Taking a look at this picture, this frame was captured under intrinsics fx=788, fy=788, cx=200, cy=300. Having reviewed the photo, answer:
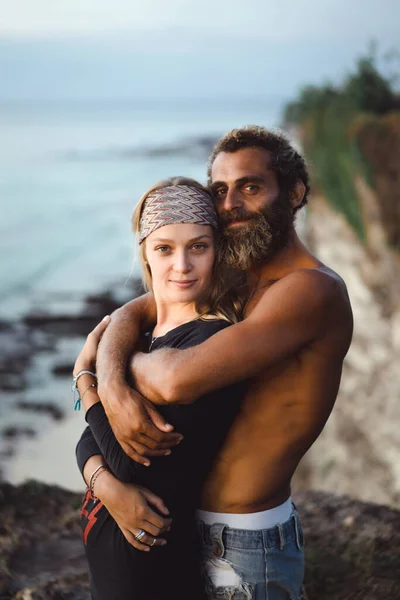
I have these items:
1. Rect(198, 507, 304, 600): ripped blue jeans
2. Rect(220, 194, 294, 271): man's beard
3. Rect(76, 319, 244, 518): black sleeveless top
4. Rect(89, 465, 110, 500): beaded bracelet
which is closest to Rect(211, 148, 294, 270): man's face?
Result: Rect(220, 194, 294, 271): man's beard

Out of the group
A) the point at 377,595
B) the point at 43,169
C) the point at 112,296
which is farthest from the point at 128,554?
the point at 43,169

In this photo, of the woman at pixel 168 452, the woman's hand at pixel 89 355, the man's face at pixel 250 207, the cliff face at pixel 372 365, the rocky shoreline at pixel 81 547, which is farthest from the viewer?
the cliff face at pixel 372 365

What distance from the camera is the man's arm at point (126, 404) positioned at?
252 cm

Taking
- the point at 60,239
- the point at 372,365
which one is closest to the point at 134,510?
the point at 372,365

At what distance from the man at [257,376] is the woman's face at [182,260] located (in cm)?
11

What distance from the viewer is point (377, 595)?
378 centimetres

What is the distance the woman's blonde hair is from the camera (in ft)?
9.02

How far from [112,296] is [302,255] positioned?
43.7ft

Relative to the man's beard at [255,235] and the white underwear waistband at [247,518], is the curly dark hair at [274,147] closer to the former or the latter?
the man's beard at [255,235]

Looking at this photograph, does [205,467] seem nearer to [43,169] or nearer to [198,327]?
[198,327]

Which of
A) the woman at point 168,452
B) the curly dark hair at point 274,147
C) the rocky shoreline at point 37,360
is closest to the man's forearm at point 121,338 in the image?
the woman at point 168,452

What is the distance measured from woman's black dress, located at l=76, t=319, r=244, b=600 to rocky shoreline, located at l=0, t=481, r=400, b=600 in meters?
0.97

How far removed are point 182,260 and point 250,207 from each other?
39cm

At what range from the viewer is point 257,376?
8.93ft
